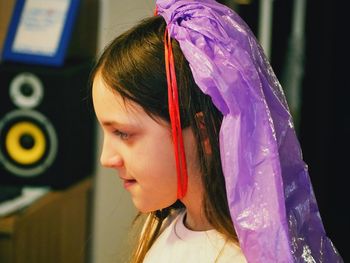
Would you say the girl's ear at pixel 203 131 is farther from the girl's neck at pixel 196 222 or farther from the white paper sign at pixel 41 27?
the white paper sign at pixel 41 27

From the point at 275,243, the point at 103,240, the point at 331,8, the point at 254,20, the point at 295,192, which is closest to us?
the point at 275,243

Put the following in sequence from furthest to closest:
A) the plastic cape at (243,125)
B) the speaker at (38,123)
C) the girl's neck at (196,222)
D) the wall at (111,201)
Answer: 1. the speaker at (38,123)
2. the wall at (111,201)
3. the girl's neck at (196,222)
4. the plastic cape at (243,125)

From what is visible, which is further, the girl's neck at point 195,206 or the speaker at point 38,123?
the speaker at point 38,123

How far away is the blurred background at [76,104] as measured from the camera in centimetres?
189

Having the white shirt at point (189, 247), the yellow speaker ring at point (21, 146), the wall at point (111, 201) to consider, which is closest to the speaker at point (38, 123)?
the yellow speaker ring at point (21, 146)

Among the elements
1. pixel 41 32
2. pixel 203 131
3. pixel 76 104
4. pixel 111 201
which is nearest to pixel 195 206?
pixel 203 131

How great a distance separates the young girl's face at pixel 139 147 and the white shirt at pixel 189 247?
0.08 meters

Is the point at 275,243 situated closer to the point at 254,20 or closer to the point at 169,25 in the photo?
the point at 169,25

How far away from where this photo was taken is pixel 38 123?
6.55 feet

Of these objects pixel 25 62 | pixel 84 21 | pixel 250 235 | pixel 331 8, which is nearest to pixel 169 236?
pixel 250 235

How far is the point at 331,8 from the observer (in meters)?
2.26

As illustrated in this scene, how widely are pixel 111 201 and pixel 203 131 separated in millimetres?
1045

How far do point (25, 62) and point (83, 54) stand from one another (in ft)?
0.78

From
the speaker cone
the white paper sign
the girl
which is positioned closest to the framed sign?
the white paper sign
